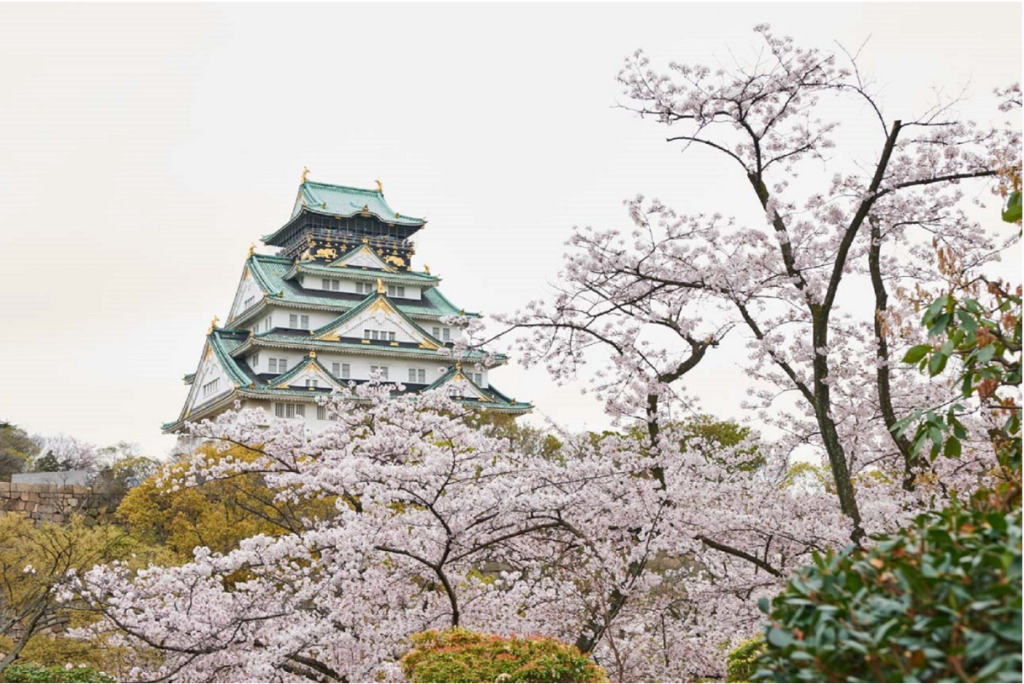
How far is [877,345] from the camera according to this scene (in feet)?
27.7

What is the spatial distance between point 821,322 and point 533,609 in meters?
→ 4.33

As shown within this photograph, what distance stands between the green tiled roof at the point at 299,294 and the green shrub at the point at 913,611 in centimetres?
3256

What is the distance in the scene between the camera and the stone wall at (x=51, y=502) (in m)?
24.5

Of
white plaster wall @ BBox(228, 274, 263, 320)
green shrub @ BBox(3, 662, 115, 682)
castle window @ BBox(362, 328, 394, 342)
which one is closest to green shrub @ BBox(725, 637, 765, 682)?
green shrub @ BBox(3, 662, 115, 682)

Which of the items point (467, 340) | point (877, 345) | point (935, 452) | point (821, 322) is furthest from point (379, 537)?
point (935, 452)

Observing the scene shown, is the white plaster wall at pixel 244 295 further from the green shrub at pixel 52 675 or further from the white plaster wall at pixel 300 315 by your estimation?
the green shrub at pixel 52 675

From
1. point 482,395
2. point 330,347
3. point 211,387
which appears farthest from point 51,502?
point 482,395

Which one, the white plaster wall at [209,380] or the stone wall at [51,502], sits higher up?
the white plaster wall at [209,380]

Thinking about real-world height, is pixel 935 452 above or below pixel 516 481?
below

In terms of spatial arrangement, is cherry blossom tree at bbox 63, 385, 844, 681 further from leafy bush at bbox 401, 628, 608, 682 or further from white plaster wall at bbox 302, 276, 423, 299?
white plaster wall at bbox 302, 276, 423, 299

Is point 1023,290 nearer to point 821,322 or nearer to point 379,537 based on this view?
point 821,322

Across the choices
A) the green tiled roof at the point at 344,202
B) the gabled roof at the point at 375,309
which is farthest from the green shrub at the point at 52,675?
the green tiled roof at the point at 344,202

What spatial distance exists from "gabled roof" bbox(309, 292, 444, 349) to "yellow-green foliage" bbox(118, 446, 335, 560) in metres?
11.6

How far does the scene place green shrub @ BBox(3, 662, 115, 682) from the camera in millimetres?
11969
